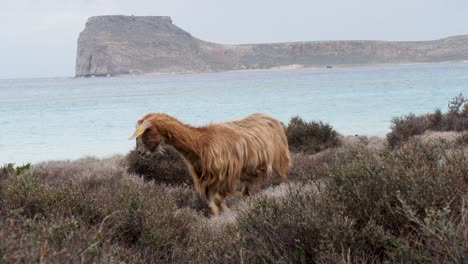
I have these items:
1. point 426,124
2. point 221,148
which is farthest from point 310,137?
point 221,148

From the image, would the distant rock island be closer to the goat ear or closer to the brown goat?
the brown goat

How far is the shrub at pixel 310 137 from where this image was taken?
1300 centimetres

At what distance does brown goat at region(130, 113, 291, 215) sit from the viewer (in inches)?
252

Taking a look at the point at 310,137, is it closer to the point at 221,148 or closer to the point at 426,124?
the point at 426,124

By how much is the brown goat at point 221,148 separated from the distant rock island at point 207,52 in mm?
140652

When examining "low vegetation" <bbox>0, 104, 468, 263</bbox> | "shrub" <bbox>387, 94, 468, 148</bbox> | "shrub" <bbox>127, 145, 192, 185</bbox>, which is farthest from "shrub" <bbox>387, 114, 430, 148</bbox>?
"low vegetation" <bbox>0, 104, 468, 263</bbox>

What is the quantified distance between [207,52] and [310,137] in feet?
482

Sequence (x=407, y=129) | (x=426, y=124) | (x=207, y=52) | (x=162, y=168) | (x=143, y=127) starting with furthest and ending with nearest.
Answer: (x=207, y=52), (x=426, y=124), (x=407, y=129), (x=162, y=168), (x=143, y=127)

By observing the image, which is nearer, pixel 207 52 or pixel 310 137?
pixel 310 137

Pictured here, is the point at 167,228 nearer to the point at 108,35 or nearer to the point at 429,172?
the point at 429,172

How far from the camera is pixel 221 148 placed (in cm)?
689

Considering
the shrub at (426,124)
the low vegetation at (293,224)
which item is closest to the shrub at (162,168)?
the low vegetation at (293,224)

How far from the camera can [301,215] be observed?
3.76 meters

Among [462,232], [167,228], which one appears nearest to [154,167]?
[167,228]
